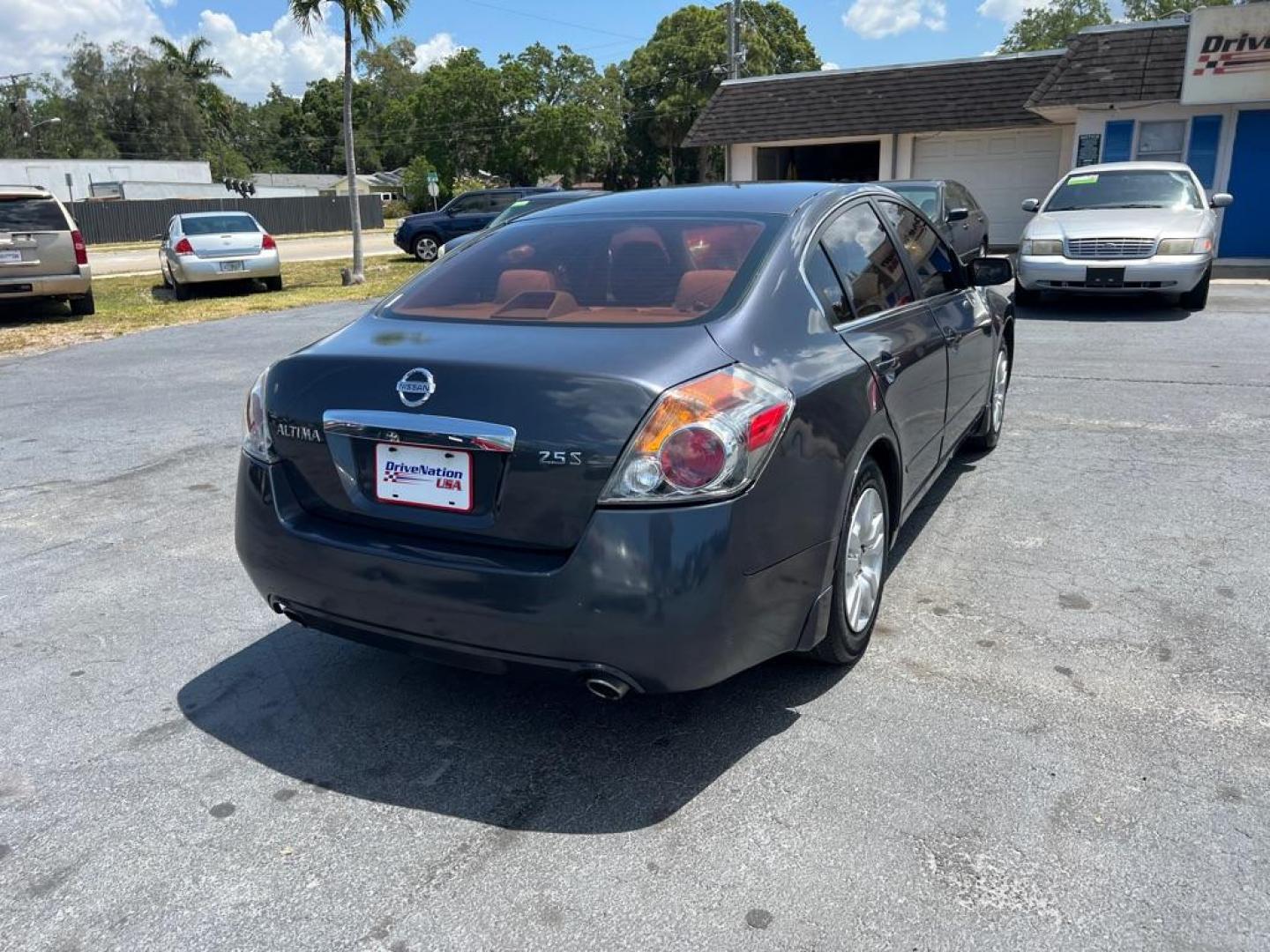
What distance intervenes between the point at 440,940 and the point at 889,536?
2139mm

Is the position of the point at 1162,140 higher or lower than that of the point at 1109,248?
higher

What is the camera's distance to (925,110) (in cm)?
2172

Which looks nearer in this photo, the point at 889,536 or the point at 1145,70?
→ the point at 889,536

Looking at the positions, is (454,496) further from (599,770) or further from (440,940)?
(440,940)

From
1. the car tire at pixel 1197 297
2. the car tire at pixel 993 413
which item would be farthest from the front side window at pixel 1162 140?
the car tire at pixel 993 413

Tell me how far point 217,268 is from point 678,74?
1942 inches

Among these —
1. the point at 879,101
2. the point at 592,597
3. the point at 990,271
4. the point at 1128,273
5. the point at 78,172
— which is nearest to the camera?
the point at 592,597

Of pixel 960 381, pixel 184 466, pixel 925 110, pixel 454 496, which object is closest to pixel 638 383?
pixel 454 496

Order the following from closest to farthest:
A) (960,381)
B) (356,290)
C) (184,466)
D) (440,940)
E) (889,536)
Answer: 1. (440,940)
2. (889,536)
3. (960,381)
4. (184,466)
5. (356,290)

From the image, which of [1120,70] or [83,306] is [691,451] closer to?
[83,306]

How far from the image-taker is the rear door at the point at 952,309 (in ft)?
14.1

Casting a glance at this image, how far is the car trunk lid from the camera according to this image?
8.39 ft

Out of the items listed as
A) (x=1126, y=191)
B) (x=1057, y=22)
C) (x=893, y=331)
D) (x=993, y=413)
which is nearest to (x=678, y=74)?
(x=1057, y=22)

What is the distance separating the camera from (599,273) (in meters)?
3.38
